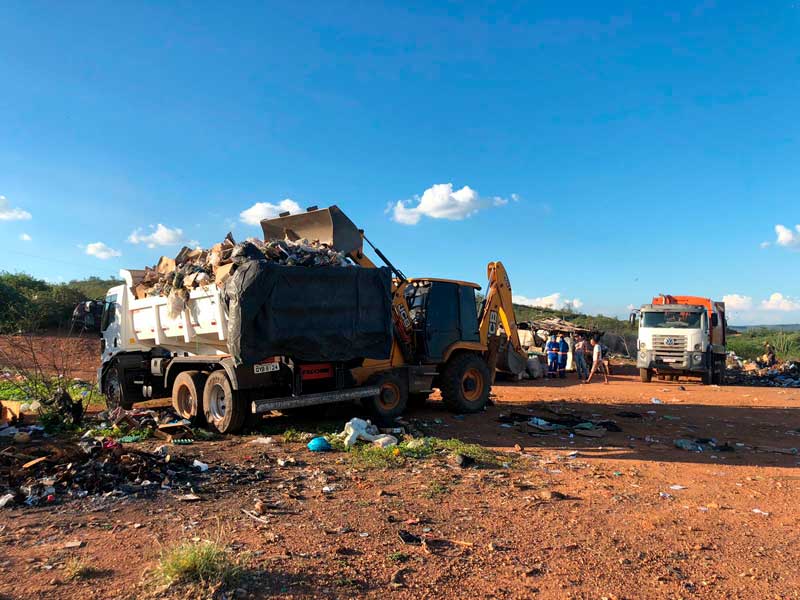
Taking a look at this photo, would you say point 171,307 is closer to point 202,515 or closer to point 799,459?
point 202,515

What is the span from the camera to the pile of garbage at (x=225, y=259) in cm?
764

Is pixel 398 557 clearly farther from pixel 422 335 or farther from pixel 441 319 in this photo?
pixel 441 319

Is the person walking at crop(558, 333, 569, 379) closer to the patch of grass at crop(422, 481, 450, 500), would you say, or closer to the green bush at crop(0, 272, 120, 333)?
the patch of grass at crop(422, 481, 450, 500)

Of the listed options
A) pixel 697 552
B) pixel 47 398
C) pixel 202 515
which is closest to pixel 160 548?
pixel 202 515

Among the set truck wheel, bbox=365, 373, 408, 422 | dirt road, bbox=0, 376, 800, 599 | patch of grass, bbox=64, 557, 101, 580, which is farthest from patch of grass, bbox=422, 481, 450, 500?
truck wheel, bbox=365, 373, 408, 422

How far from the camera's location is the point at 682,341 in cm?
1762

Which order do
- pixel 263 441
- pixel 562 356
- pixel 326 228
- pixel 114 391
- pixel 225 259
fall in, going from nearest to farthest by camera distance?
pixel 263 441 → pixel 225 259 → pixel 326 228 → pixel 114 391 → pixel 562 356

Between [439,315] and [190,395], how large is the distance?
4.21 m

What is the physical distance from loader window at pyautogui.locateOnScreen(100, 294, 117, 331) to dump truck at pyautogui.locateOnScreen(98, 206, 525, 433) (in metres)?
0.03

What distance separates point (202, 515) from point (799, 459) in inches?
287

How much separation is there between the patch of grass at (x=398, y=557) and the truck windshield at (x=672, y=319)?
54.0ft

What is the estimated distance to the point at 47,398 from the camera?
349 inches

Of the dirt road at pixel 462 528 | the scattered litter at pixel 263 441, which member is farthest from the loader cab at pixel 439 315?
the scattered litter at pixel 263 441

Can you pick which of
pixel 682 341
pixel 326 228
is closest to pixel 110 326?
pixel 326 228
